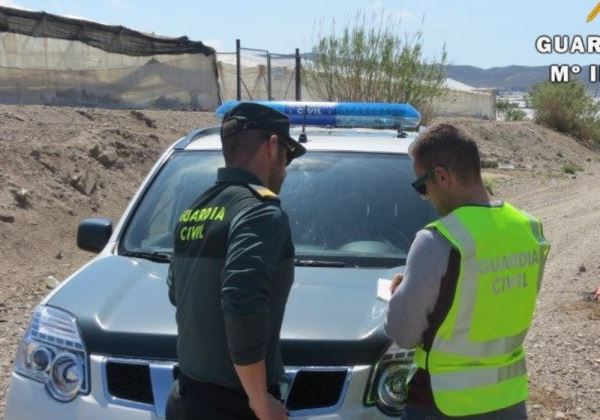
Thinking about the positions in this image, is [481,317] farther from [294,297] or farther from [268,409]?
[294,297]

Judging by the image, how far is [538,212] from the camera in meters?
15.6

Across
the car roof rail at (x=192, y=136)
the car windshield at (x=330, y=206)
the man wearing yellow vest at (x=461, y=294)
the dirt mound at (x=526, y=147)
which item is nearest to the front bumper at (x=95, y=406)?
the man wearing yellow vest at (x=461, y=294)

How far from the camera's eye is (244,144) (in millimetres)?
2607

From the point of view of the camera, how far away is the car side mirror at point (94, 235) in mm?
4398

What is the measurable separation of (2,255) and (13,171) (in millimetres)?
2358

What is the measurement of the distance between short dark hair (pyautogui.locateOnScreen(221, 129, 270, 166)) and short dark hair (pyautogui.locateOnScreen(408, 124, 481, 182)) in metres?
0.45

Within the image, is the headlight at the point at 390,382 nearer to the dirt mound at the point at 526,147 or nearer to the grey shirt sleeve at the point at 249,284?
the grey shirt sleeve at the point at 249,284

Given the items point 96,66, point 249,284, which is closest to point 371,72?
point 96,66

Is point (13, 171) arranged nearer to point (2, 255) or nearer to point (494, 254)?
point (2, 255)

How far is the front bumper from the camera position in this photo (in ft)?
10.2

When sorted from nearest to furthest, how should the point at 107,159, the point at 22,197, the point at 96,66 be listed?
the point at 22,197, the point at 107,159, the point at 96,66

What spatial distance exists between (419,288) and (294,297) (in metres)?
1.11

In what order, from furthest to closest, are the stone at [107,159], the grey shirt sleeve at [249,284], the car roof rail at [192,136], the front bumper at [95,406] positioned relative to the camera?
the stone at [107,159] < the car roof rail at [192,136] < the front bumper at [95,406] < the grey shirt sleeve at [249,284]

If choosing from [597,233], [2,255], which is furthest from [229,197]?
[597,233]
